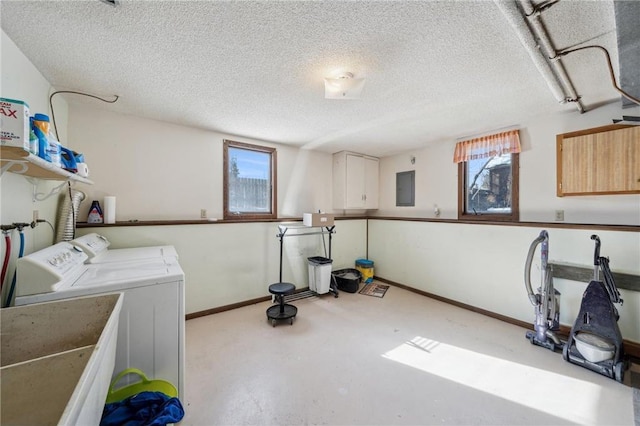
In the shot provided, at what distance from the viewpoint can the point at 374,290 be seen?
4.04m

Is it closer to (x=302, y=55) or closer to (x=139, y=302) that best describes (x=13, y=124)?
(x=139, y=302)

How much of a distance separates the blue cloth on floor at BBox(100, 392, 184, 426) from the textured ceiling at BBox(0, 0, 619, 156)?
2.11 m

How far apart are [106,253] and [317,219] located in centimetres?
246

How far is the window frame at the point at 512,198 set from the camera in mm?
2982

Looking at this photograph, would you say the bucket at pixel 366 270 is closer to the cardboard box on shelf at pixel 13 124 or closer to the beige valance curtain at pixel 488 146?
the beige valance curtain at pixel 488 146

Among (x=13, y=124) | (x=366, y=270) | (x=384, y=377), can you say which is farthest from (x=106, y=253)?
(x=366, y=270)

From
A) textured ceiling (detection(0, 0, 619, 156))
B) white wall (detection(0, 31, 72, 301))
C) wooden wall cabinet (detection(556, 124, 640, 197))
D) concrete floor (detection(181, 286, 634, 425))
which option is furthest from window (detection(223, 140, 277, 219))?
wooden wall cabinet (detection(556, 124, 640, 197))

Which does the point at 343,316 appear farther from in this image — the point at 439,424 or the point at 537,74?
the point at 537,74

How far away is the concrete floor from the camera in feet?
5.35

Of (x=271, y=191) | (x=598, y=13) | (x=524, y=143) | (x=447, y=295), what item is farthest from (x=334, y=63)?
(x=447, y=295)

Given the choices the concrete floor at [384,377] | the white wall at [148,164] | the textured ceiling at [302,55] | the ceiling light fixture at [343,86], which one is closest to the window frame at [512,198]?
the textured ceiling at [302,55]

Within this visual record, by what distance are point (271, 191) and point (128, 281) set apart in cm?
247

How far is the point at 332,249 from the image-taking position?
4.35 metres

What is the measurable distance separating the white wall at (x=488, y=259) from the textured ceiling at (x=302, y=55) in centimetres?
137
